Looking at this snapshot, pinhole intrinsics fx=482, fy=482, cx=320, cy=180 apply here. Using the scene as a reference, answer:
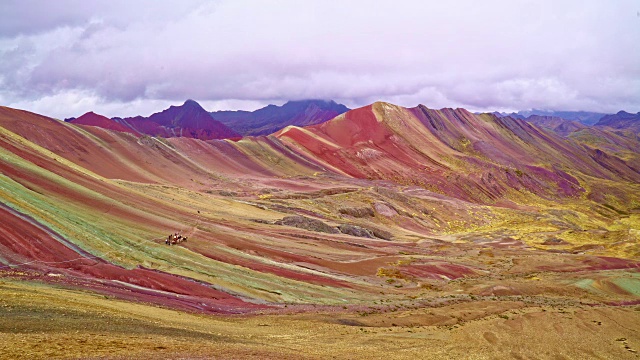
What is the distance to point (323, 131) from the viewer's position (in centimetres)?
19862

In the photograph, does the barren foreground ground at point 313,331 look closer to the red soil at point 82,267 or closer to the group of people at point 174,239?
the red soil at point 82,267

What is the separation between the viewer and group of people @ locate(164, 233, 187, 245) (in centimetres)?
4966

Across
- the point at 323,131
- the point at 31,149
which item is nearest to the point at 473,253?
the point at 31,149

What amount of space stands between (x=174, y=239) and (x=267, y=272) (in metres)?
10.5

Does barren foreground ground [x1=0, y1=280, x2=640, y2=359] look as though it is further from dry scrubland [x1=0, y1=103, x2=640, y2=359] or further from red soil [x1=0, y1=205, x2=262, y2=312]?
red soil [x1=0, y1=205, x2=262, y2=312]

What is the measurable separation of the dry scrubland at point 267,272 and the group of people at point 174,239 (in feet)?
2.55

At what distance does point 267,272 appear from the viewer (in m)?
49.7

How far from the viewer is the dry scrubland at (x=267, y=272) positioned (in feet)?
85.3

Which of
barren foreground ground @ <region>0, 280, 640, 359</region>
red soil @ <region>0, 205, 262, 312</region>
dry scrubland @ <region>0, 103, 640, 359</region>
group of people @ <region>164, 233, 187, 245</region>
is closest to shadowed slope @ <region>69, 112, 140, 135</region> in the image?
dry scrubland @ <region>0, 103, 640, 359</region>

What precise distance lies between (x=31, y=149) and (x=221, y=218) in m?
27.0

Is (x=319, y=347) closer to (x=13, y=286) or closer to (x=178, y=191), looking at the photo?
(x=13, y=286)

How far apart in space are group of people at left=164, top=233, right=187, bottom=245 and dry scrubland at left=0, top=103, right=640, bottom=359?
778 millimetres

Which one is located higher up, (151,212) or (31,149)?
(31,149)

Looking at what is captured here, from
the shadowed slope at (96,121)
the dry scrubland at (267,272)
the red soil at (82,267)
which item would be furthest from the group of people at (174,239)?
the shadowed slope at (96,121)
